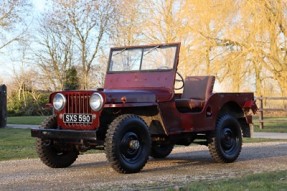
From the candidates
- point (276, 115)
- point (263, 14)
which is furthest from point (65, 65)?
point (263, 14)

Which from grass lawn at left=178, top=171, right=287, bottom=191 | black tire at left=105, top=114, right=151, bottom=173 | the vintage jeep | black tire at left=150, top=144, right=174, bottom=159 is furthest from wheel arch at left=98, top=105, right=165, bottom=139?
grass lawn at left=178, top=171, right=287, bottom=191

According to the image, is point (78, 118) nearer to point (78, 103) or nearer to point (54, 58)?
point (78, 103)

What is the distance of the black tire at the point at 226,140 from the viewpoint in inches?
385

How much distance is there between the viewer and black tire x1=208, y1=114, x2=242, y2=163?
32.1ft

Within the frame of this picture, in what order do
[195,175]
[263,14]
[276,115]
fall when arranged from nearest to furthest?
1. [195,175]
2. [263,14]
3. [276,115]

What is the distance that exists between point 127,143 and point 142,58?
2143mm

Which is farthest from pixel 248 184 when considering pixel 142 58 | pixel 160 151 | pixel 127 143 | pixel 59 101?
pixel 160 151

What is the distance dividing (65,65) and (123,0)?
25.6ft

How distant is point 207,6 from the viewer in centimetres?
2548

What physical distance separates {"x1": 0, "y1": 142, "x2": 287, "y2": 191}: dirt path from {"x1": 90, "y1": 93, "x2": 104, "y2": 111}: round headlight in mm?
1070

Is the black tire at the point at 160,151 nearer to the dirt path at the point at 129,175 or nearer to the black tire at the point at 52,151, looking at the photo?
the dirt path at the point at 129,175

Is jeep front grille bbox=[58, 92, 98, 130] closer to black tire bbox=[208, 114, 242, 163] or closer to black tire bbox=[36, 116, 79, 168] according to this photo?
black tire bbox=[36, 116, 79, 168]

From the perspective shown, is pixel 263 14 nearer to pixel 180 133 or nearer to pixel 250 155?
pixel 250 155

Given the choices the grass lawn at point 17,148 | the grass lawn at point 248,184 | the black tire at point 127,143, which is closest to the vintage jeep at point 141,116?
the black tire at point 127,143
